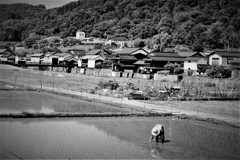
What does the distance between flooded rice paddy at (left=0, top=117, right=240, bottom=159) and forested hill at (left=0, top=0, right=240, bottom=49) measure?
44616mm

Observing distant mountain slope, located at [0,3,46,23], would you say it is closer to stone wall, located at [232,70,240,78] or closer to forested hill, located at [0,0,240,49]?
A: forested hill, located at [0,0,240,49]

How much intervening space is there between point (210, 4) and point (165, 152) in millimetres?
92132

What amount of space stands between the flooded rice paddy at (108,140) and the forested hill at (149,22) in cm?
4462

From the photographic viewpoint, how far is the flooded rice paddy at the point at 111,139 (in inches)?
352

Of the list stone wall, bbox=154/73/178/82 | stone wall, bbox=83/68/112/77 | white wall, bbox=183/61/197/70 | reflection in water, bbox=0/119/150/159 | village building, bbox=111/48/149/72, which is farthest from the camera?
village building, bbox=111/48/149/72

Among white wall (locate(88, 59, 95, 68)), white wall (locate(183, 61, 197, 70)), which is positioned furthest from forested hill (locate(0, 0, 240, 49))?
white wall (locate(183, 61, 197, 70))

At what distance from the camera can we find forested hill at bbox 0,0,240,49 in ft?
207

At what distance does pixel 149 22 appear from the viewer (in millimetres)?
99500

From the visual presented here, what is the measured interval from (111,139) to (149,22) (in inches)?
3603

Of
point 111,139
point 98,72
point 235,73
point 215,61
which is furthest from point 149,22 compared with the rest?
point 111,139

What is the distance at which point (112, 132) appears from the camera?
12.1 metres

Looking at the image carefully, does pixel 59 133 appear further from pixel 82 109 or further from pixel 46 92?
pixel 46 92

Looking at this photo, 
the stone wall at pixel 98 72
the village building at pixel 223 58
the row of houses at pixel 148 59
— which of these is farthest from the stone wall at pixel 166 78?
the stone wall at pixel 98 72

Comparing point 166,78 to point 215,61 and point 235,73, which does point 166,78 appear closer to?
point 235,73
